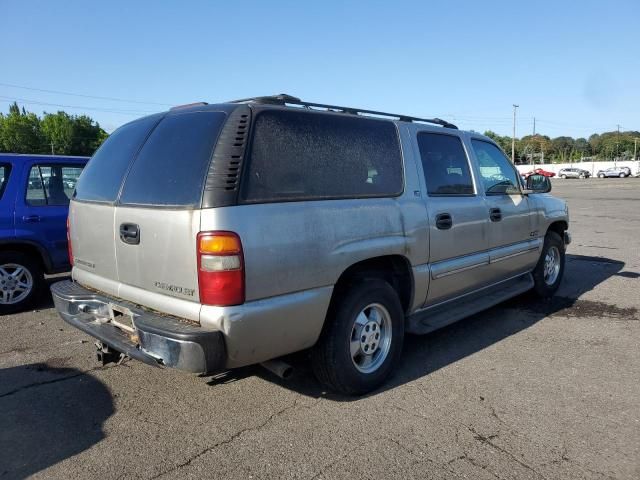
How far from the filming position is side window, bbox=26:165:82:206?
225 inches

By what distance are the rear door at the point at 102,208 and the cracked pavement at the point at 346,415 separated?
840 millimetres

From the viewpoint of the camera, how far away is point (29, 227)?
5.57 m

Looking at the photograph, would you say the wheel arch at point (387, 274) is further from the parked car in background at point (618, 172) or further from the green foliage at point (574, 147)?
the green foliage at point (574, 147)

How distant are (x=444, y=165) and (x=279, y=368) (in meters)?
2.31

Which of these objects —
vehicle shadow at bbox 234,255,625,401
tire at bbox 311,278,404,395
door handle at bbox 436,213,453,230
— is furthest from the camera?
door handle at bbox 436,213,453,230

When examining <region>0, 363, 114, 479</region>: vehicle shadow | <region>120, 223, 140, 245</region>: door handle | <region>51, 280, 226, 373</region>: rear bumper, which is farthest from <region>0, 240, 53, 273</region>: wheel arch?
<region>120, 223, 140, 245</region>: door handle

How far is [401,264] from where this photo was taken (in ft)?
12.3

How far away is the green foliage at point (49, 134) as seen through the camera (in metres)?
67.1

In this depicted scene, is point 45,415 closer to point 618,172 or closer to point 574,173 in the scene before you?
point 574,173

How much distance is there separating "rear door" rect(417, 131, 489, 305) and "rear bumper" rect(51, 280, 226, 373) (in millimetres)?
1963

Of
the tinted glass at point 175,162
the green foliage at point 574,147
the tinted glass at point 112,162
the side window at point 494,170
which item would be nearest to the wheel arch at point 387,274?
the tinted glass at point 175,162

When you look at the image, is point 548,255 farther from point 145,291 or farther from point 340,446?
point 145,291

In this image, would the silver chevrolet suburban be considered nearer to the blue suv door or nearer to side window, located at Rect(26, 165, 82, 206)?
the blue suv door

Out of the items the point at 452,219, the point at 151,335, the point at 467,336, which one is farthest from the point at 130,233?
the point at 467,336
